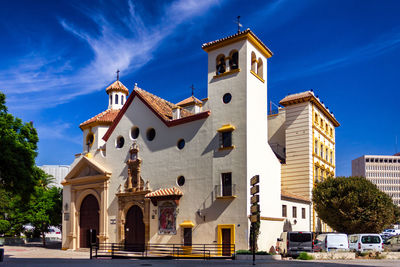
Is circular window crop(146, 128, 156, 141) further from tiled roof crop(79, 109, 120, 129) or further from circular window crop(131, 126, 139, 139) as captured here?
tiled roof crop(79, 109, 120, 129)

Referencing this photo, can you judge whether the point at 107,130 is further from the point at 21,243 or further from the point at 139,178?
the point at 21,243

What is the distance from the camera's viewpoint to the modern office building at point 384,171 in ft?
506

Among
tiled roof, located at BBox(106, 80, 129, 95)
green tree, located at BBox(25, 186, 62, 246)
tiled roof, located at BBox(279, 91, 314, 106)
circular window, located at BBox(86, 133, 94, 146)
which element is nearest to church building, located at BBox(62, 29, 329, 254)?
circular window, located at BBox(86, 133, 94, 146)

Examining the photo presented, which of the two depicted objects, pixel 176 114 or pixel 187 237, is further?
pixel 176 114

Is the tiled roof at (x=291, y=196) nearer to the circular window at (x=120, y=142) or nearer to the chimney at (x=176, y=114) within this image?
the chimney at (x=176, y=114)

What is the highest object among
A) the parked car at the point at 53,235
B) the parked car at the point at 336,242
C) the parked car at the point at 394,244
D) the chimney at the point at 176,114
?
the chimney at the point at 176,114

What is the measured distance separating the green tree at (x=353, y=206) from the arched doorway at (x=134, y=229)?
49.1 ft

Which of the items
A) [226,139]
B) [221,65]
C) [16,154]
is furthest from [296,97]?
[16,154]

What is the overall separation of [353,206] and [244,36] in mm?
16283

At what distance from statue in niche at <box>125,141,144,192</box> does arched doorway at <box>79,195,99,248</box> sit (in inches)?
195

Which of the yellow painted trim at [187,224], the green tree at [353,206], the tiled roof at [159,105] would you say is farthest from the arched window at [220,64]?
the green tree at [353,206]

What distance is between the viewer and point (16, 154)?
2684 cm

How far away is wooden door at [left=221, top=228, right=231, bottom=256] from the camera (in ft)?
93.2

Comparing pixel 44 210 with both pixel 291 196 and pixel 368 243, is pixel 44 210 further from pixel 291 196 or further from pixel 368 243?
pixel 368 243
